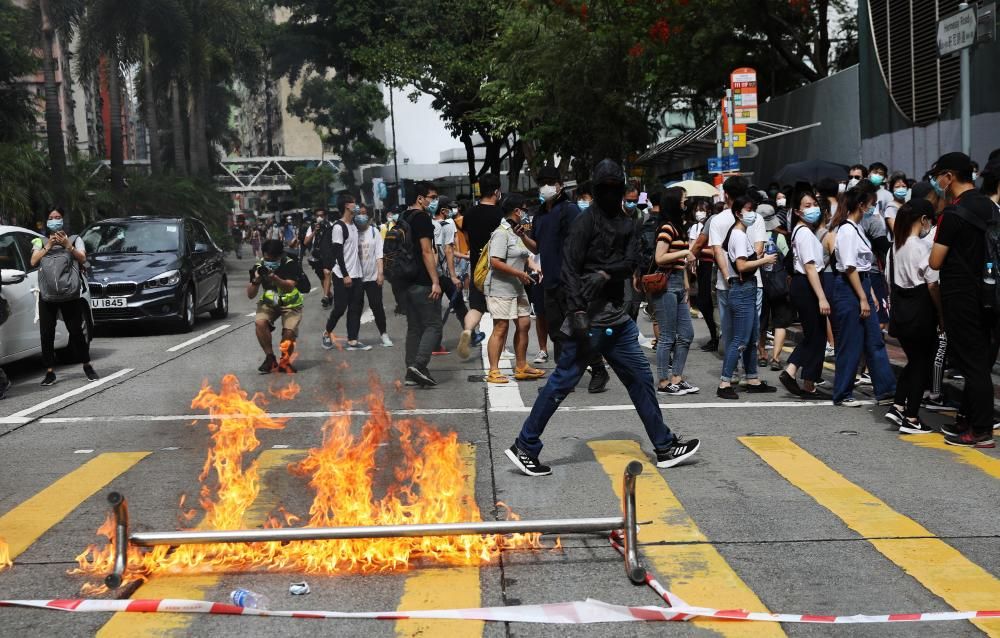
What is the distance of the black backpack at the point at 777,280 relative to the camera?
11820 mm

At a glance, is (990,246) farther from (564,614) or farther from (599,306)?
(564,614)

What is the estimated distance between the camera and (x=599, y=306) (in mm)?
7301

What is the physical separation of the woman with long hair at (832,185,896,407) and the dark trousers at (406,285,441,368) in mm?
3662

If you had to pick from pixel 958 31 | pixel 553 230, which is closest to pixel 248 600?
pixel 553 230

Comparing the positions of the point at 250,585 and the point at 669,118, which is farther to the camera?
the point at 669,118

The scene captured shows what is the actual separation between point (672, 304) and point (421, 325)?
101 inches

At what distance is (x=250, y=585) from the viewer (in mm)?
5203

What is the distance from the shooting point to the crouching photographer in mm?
12359

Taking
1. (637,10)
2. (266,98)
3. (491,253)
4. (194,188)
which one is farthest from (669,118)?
(266,98)

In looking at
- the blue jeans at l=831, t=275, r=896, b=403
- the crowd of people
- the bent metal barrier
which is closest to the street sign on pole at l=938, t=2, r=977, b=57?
the crowd of people

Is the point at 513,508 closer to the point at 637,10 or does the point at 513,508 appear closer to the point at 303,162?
the point at 637,10

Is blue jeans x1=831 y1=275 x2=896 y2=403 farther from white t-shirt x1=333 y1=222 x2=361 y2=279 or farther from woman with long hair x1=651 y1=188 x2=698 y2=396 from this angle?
white t-shirt x1=333 y1=222 x2=361 y2=279

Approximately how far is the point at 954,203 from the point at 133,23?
37927 mm

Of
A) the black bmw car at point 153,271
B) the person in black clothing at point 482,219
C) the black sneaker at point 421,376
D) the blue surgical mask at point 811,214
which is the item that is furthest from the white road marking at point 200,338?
the blue surgical mask at point 811,214
